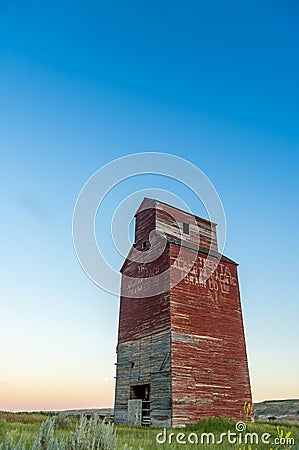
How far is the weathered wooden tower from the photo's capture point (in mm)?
20906

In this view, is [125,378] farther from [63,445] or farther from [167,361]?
[63,445]

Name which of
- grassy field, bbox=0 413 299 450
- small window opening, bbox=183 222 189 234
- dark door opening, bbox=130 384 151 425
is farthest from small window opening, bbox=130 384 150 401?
small window opening, bbox=183 222 189 234

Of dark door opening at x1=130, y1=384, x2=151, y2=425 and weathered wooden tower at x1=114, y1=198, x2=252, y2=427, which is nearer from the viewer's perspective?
weathered wooden tower at x1=114, y1=198, x2=252, y2=427

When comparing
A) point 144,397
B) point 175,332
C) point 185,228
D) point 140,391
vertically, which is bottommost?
point 144,397

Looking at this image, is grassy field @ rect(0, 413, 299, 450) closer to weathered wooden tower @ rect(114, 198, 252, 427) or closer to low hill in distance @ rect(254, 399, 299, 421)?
weathered wooden tower @ rect(114, 198, 252, 427)

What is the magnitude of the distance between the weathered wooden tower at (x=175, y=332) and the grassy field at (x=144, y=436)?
7.49ft

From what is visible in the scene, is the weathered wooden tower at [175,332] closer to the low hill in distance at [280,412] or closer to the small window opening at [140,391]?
the small window opening at [140,391]

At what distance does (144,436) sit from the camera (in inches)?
527

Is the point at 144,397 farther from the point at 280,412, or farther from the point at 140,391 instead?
the point at 280,412

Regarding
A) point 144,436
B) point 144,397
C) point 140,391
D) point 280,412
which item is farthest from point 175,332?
point 280,412

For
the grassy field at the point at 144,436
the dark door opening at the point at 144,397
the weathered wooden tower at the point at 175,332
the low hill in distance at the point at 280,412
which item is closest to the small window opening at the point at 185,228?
the weathered wooden tower at the point at 175,332

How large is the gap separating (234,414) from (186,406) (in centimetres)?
395

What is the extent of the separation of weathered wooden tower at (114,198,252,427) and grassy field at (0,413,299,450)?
228 cm

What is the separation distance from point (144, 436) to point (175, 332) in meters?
8.41
